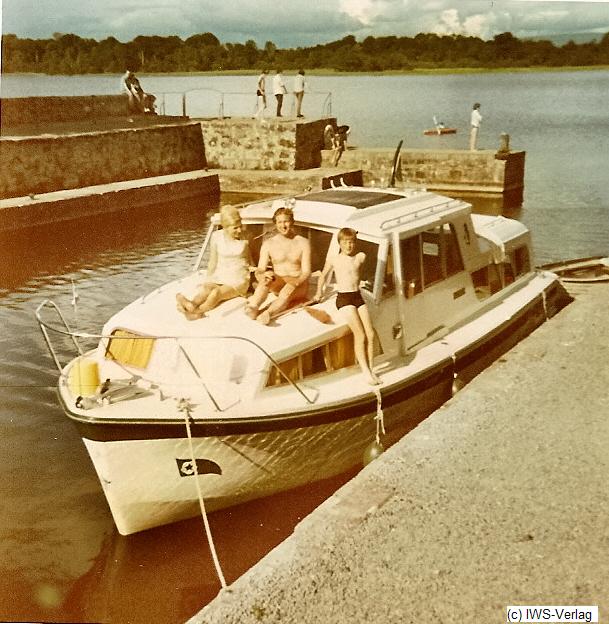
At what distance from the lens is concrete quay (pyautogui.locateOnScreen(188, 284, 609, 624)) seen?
4.18 meters

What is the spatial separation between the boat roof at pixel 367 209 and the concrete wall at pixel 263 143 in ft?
58.0

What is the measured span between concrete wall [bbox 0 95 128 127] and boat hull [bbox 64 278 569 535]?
69.1 feet

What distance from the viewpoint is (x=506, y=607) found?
4145mm

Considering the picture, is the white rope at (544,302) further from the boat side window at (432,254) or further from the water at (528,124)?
the water at (528,124)

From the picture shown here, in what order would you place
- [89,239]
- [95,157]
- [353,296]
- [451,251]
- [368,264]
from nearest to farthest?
[353,296] < [368,264] < [451,251] < [89,239] < [95,157]

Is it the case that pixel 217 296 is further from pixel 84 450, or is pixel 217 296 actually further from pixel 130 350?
pixel 84 450

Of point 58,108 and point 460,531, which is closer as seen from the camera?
point 460,531

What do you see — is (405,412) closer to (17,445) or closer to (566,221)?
(17,445)

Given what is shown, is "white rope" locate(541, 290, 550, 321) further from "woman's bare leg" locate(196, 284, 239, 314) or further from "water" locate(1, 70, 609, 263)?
"water" locate(1, 70, 609, 263)

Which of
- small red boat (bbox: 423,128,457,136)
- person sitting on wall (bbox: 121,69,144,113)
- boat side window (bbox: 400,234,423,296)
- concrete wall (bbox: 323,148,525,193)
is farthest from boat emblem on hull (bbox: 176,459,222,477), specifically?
small red boat (bbox: 423,128,457,136)

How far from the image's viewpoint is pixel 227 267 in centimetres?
732

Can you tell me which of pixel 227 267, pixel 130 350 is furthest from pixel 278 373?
pixel 130 350

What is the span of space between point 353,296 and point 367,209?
1444mm

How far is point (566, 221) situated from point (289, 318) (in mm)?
17522
